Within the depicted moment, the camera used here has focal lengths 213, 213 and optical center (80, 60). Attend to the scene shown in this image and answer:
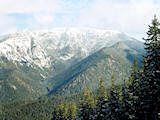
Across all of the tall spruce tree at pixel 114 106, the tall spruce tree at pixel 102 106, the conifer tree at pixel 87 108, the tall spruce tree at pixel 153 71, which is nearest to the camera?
the tall spruce tree at pixel 153 71

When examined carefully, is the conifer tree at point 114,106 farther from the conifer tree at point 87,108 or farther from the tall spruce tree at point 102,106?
the conifer tree at point 87,108

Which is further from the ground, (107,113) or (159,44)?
(159,44)

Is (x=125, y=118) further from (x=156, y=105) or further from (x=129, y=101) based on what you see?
(x=156, y=105)

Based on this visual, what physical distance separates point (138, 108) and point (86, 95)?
32278 mm

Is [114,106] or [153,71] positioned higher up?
[153,71]

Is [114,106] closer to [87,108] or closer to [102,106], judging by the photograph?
[102,106]

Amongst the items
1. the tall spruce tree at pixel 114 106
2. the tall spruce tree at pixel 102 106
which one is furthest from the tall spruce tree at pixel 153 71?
the tall spruce tree at pixel 102 106

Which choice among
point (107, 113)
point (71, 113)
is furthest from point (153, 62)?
A: point (71, 113)

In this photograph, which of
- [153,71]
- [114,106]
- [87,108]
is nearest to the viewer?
[153,71]

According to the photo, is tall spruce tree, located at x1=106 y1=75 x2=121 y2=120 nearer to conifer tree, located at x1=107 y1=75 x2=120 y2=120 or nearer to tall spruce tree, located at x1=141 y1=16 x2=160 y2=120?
conifer tree, located at x1=107 y1=75 x2=120 y2=120

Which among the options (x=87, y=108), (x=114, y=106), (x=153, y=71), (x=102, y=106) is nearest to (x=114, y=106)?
(x=114, y=106)

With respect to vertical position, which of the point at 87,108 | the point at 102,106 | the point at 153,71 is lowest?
the point at 87,108

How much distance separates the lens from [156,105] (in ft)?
99.7

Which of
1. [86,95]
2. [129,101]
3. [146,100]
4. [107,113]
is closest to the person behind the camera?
[146,100]
